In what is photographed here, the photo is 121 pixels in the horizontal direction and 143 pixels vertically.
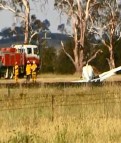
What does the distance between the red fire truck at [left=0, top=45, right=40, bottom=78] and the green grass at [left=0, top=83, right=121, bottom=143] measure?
87.6 feet

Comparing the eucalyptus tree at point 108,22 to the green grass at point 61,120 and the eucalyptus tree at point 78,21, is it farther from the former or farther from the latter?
the green grass at point 61,120

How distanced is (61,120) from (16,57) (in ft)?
107

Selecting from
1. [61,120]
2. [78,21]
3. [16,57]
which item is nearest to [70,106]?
[61,120]

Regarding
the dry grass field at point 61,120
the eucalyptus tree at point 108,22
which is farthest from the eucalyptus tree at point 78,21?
the dry grass field at point 61,120

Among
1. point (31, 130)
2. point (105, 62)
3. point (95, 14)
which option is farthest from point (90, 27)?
point (31, 130)

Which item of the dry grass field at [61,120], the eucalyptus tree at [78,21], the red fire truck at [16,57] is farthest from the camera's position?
the eucalyptus tree at [78,21]

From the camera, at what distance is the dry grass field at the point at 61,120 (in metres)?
10.2

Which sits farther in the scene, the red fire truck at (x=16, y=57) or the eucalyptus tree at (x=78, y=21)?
the eucalyptus tree at (x=78, y=21)

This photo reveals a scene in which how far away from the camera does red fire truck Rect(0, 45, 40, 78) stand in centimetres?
4441

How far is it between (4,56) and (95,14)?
21.7 m

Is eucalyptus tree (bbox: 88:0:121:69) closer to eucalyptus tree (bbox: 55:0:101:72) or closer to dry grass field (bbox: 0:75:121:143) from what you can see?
eucalyptus tree (bbox: 55:0:101:72)

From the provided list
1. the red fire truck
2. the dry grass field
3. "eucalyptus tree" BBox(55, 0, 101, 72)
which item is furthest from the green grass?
"eucalyptus tree" BBox(55, 0, 101, 72)

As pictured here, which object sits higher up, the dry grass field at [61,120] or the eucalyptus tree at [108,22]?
the eucalyptus tree at [108,22]

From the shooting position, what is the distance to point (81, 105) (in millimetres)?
15539
